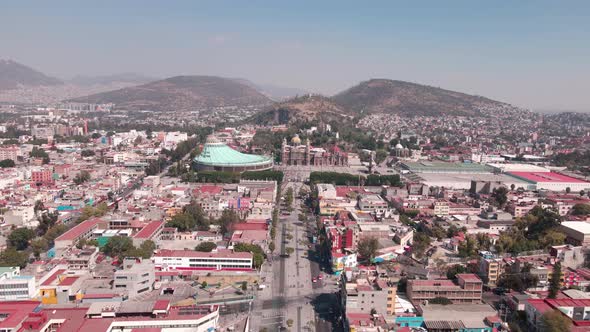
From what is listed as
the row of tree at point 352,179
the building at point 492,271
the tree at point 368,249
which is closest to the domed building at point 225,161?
the row of tree at point 352,179

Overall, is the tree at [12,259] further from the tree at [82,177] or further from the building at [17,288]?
the tree at [82,177]

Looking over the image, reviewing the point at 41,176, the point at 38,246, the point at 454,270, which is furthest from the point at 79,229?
the point at 454,270

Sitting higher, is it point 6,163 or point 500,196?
point 500,196

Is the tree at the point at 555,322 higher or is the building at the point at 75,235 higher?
the tree at the point at 555,322

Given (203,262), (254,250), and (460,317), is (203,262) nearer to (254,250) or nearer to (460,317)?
(254,250)

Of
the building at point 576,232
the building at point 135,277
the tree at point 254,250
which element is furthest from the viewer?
the building at point 576,232

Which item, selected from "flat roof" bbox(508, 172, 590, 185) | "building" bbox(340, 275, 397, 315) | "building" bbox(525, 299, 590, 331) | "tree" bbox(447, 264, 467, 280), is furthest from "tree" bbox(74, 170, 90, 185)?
"flat roof" bbox(508, 172, 590, 185)

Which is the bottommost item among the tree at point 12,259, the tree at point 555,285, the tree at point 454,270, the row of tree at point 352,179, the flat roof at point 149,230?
the tree at point 12,259
